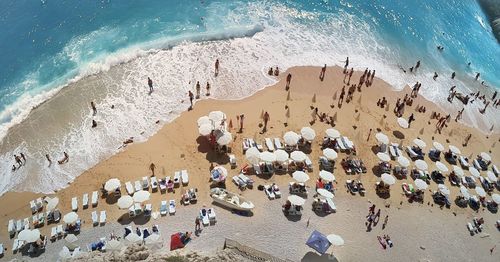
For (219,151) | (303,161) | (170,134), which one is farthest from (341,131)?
(170,134)

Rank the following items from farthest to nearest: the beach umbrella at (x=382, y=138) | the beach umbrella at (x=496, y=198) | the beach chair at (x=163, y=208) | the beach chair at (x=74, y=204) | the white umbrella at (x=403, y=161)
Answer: the beach umbrella at (x=382, y=138) → the white umbrella at (x=403, y=161) → the beach umbrella at (x=496, y=198) → the beach chair at (x=74, y=204) → the beach chair at (x=163, y=208)

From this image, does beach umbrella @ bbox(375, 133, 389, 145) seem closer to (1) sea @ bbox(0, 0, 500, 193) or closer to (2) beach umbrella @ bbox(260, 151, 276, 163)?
(2) beach umbrella @ bbox(260, 151, 276, 163)

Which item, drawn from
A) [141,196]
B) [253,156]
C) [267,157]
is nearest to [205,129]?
[253,156]

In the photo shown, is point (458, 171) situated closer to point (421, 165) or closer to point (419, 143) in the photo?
point (421, 165)

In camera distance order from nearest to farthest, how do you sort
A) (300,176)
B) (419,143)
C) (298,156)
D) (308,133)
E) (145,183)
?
(145,183)
(300,176)
(298,156)
(308,133)
(419,143)

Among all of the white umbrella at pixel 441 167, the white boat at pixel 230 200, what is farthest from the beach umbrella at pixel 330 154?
the white umbrella at pixel 441 167

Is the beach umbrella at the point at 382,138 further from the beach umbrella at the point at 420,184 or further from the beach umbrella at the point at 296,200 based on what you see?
the beach umbrella at the point at 296,200
